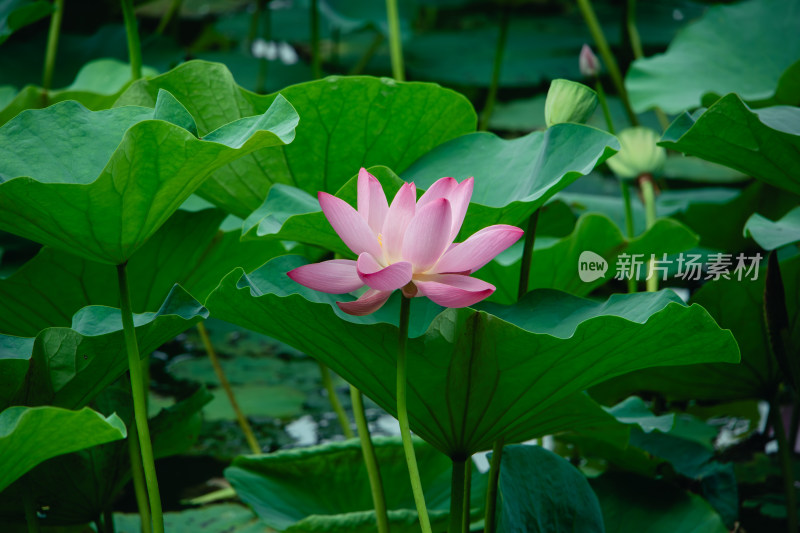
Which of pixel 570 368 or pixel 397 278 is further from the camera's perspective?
pixel 570 368

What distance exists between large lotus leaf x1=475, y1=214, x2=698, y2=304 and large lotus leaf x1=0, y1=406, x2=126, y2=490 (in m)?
0.56

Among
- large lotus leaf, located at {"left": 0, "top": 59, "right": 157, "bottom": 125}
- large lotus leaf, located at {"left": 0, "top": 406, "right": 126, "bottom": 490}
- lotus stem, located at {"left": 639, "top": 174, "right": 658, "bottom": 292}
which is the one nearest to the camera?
large lotus leaf, located at {"left": 0, "top": 406, "right": 126, "bottom": 490}

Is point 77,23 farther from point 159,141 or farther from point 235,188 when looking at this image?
point 159,141

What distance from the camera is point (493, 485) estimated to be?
0.84 meters

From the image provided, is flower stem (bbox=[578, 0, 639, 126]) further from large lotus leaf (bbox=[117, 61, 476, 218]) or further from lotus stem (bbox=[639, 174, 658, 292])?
large lotus leaf (bbox=[117, 61, 476, 218])

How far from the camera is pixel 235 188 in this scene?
1003 millimetres

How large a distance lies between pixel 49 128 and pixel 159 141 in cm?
19

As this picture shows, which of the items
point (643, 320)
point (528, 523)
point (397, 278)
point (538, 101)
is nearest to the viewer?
point (397, 278)

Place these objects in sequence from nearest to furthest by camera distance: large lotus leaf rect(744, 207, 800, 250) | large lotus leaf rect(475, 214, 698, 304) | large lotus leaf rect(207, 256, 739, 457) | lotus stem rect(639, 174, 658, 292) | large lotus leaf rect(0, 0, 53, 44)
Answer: large lotus leaf rect(207, 256, 739, 457)
large lotus leaf rect(744, 207, 800, 250)
large lotus leaf rect(475, 214, 698, 304)
lotus stem rect(639, 174, 658, 292)
large lotus leaf rect(0, 0, 53, 44)

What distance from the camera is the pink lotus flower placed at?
59cm

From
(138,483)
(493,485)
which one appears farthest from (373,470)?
(138,483)

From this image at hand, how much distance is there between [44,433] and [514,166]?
23.2 inches

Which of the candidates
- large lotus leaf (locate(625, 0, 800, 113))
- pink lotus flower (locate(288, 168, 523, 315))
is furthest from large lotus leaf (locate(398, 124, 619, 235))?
large lotus leaf (locate(625, 0, 800, 113))

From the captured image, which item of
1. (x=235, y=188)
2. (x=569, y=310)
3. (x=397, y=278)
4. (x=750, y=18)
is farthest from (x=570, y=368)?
(x=750, y=18)
